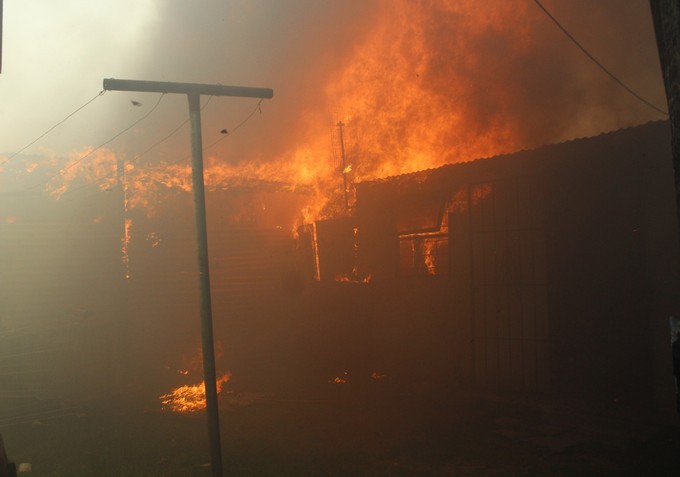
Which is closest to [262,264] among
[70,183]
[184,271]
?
[184,271]

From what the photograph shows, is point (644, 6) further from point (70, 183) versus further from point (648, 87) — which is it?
point (70, 183)

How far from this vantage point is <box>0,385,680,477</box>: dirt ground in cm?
740

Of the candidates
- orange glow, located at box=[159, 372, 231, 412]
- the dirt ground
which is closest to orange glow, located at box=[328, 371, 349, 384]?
the dirt ground

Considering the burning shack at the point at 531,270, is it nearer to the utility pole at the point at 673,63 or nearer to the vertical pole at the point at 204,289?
the vertical pole at the point at 204,289

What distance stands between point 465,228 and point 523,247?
128 cm

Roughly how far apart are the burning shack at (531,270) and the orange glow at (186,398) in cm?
361

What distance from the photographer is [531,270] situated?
416 inches

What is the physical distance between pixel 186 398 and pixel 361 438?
5.41 m

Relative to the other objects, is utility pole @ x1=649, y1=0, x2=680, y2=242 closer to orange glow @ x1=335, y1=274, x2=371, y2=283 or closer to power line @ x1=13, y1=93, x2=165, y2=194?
orange glow @ x1=335, y1=274, x2=371, y2=283

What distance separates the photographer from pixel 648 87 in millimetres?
15844

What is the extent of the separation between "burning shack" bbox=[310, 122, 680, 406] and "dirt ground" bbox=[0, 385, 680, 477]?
0.70 meters

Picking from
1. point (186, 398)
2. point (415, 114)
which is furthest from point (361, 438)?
point (415, 114)

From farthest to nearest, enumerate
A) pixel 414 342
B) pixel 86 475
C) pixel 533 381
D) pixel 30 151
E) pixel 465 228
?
pixel 30 151
pixel 414 342
pixel 465 228
pixel 533 381
pixel 86 475

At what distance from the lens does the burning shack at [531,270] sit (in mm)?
9180
